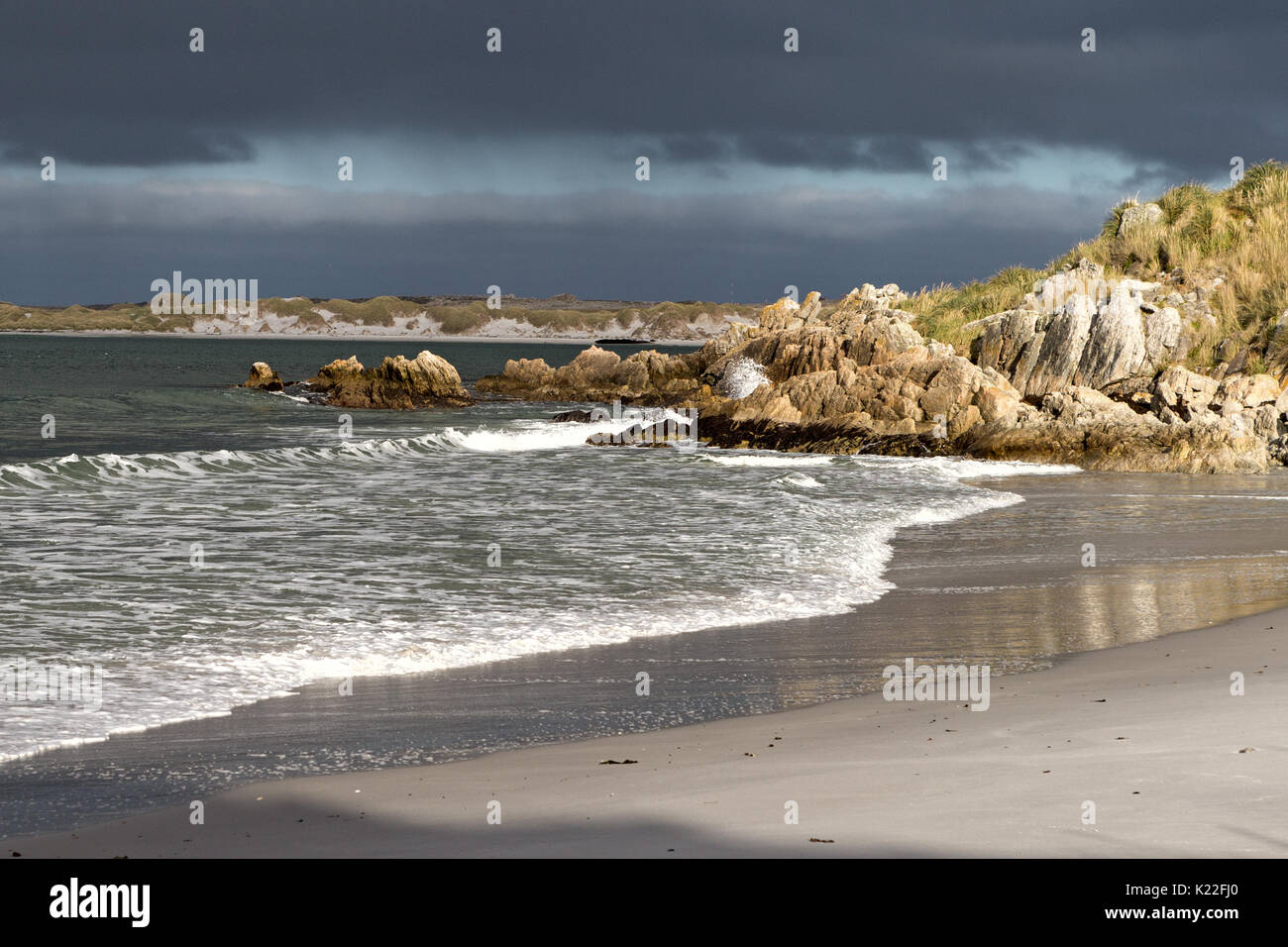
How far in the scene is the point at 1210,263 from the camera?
1237 inches

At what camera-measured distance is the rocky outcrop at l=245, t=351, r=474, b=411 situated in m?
43.0

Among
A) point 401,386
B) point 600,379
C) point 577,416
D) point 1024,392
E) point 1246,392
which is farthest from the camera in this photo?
point 600,379

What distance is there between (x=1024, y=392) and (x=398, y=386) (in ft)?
80.2

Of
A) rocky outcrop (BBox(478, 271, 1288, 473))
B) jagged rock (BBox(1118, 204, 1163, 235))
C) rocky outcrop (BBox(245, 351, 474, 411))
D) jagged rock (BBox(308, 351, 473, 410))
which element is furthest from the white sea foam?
jagged rock (BBox(308, 351, 473, 410))

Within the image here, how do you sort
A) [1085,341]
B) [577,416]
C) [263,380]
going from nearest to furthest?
[1085,341]
[577,416]
[263,380]

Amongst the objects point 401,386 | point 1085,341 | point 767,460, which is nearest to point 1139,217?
point 1085,341

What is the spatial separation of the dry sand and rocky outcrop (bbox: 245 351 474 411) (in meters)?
36.9

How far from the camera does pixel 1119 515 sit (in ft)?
52.9

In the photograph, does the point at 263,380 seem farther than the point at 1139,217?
Yes

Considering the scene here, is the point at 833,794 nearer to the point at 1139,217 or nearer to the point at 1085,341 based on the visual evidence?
the point at 1085,341

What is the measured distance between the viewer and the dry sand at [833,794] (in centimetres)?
433

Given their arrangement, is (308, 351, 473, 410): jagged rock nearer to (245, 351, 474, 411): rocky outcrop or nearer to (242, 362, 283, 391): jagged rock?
(245, 351, 474, 411): rocky outcrop
